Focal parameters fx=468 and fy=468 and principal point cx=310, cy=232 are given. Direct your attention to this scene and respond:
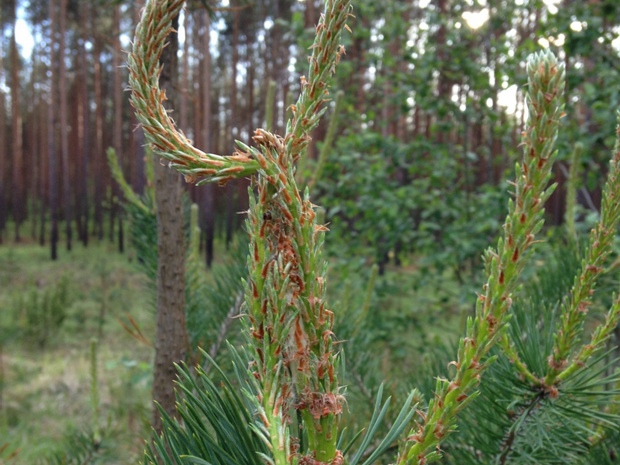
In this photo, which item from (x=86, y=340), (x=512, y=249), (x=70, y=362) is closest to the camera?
(x=512, y=249)

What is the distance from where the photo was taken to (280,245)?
43cm

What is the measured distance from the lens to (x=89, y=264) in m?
15.2

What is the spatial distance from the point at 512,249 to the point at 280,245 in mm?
197

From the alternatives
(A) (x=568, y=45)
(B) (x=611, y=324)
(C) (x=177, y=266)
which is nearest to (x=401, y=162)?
(A) (x=568, y=45)

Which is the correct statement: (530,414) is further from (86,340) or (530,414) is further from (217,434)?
(86,340)

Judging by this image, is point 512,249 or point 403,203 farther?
point 403,203

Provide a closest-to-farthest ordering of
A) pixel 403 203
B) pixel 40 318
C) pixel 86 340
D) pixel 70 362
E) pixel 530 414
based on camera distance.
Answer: pixel 530 414 → pixel 403 203 → pixel 70 362 → pixel 40 318 → pixel 86 340

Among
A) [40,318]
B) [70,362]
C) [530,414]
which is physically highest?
[530,414]

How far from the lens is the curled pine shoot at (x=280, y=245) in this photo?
407mm

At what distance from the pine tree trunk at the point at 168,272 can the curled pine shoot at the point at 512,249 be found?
784 mm

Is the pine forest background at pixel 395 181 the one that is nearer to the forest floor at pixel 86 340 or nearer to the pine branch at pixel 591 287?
the forest floor at pixel 86 340

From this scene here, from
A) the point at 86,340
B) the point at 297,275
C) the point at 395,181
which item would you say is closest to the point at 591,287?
the point at 297,275

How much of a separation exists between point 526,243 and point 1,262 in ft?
55.3

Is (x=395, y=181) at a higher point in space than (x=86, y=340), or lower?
higher
